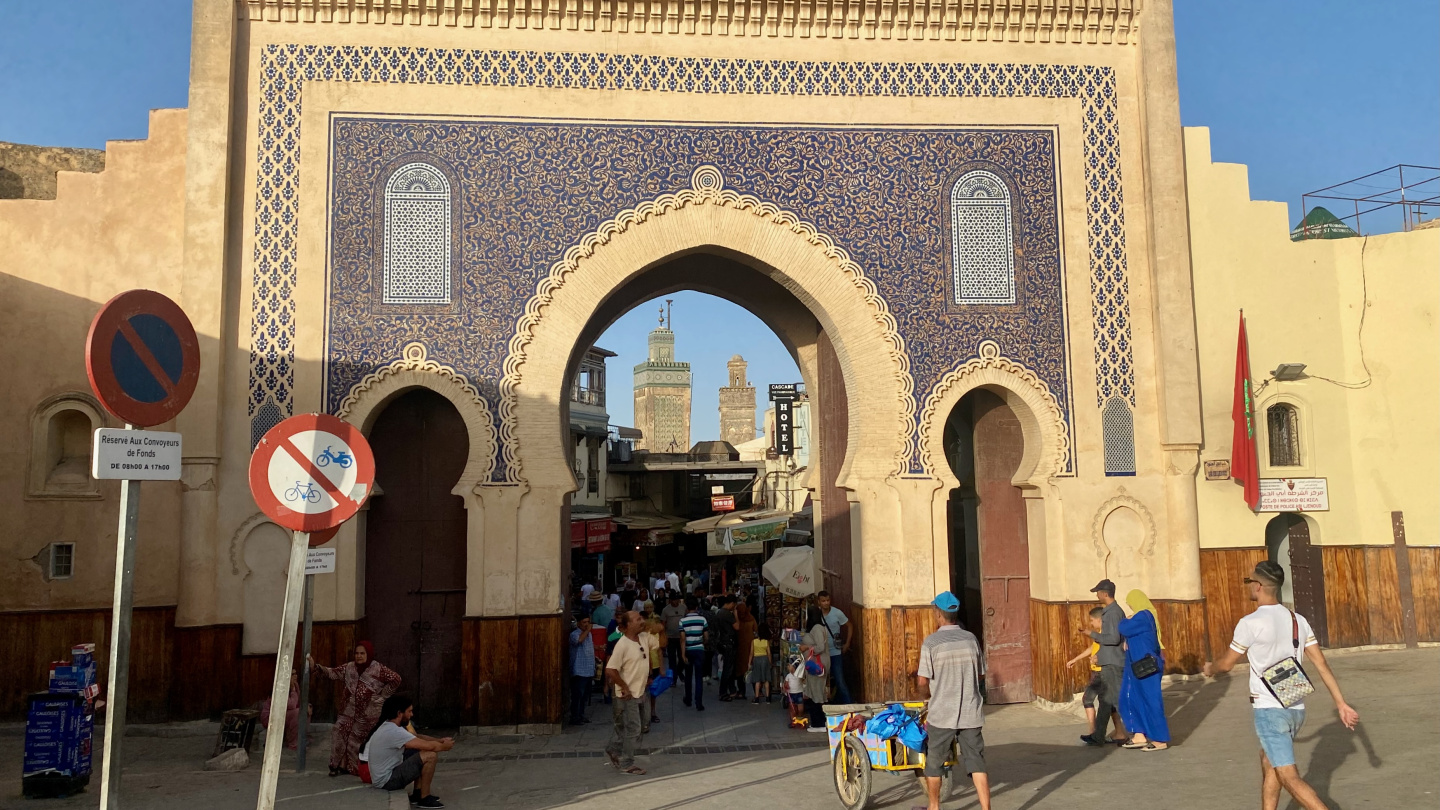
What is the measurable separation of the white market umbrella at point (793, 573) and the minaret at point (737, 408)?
35.3 metres

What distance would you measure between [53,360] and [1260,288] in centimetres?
1227

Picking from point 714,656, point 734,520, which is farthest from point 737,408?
point 714,656

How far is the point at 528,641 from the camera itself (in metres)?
9.61

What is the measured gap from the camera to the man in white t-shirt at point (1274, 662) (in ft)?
16.7

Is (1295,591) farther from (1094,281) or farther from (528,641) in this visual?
(528,641)

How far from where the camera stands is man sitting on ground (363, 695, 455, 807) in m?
6.76

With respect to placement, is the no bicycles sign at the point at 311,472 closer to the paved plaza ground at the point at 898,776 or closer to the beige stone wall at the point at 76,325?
the paved plaza ground at the point at 898,776

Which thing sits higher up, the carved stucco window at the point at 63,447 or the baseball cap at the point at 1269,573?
the carved stucco window at the point at 63,447

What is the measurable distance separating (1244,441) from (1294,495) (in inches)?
42.9

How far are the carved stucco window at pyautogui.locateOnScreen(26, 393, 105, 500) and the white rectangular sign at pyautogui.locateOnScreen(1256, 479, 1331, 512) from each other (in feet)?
38.1

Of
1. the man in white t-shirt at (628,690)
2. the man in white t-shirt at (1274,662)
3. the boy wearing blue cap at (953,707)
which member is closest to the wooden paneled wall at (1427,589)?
the man in white t-shirt at (1274,662)

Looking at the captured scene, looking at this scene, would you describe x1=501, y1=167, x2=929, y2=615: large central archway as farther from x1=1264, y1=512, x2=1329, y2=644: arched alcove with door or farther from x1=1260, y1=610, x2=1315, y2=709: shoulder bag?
x1=1260, y1=610, x2=1315, y2=709: shoulder bag

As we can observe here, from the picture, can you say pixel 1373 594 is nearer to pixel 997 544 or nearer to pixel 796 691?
pixel 997 544

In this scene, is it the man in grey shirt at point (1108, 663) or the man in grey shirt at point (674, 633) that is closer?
the man in grey shirt at point (1108, 663)
